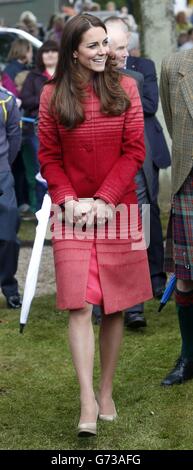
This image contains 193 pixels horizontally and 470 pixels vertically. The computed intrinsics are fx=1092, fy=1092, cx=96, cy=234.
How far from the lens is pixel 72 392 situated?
235 inches

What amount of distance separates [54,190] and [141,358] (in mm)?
1823

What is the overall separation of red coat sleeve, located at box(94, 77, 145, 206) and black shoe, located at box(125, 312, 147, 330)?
2206 millimetres

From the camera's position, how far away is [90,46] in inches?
201

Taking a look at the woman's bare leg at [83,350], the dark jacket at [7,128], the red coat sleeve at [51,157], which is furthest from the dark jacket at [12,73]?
the woman's bare leg at [83,350]

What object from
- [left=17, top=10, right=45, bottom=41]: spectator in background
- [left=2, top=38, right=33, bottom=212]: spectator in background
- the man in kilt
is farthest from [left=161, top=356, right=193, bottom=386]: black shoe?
[left=17, top=10, right=45, bottom=41]: spectator in background

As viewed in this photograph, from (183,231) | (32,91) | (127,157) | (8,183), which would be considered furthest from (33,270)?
(32,91)

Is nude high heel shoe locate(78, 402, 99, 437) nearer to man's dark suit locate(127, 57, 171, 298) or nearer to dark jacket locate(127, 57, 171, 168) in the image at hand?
man's dark suit locate(127, 57, 171, 298)

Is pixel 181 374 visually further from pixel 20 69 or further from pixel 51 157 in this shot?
pixel 20 69

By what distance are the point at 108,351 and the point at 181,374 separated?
788 mm

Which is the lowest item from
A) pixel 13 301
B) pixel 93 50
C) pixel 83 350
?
pixel 13 301

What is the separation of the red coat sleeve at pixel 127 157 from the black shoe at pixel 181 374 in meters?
1.26

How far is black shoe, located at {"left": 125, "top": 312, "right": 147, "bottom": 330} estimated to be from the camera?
7.29 metres

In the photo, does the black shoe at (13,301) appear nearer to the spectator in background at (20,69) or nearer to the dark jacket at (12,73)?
the dark jacket at (12,73)

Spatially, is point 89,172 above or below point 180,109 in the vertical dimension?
below
